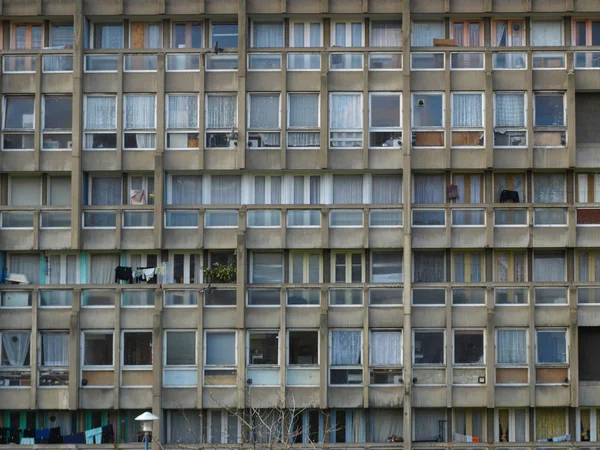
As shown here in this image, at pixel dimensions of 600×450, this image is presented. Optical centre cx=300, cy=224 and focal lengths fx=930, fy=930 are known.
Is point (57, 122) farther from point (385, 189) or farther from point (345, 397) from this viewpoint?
point (345, 397)

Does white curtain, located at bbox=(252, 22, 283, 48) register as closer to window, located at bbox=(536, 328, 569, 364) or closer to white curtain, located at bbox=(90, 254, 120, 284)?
white curtain, located at bbox=(90, 254, 120, 284)

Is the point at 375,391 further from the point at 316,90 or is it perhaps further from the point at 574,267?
the point at 316,90

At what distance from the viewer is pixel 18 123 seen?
31859mm

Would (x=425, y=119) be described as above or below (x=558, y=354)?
above

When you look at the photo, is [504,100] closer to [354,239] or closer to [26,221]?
[354,239]

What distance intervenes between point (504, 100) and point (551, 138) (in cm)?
203

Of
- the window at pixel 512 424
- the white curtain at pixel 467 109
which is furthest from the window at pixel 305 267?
the window at pixel 512 424

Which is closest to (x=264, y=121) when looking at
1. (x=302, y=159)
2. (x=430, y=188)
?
(x=302, y=159)

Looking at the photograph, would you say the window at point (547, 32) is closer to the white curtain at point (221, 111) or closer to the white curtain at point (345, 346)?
the white curtain at point (221, 111)

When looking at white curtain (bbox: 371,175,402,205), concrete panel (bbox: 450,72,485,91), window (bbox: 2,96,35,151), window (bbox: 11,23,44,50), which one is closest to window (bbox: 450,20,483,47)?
concrete panel (bbox: 450,72,485,91)

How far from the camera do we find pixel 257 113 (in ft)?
104

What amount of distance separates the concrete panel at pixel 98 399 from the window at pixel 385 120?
11995 millimetres

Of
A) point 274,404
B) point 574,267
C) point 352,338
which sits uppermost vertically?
point 574,267

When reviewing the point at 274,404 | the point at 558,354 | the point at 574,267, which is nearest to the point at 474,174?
the point at 574,267
